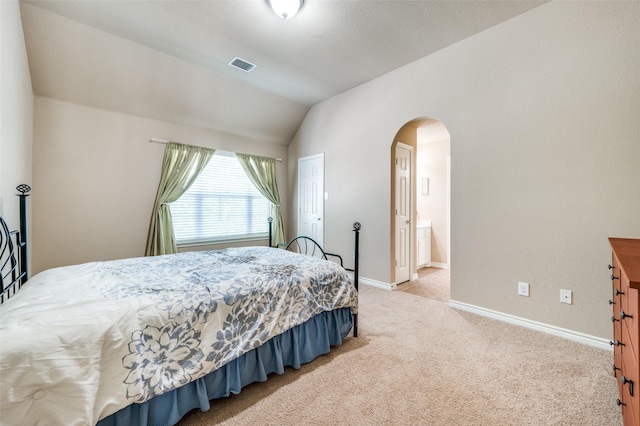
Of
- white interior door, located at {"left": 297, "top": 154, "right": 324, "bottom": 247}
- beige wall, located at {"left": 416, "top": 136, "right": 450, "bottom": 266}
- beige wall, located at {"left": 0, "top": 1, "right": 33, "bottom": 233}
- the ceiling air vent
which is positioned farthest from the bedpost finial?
beige wall, located at {"left": 416, "top": 136, "right": 450, "bottom": 266}

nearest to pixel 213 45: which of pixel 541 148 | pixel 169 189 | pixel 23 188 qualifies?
pixel 169 189

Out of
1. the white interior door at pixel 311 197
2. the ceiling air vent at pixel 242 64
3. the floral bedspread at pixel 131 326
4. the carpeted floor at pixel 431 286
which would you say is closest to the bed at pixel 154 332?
the floral bedspread at pixel 131 326

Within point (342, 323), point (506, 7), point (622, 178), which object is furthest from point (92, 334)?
point (506, 7)

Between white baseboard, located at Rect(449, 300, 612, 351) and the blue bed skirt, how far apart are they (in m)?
1.46

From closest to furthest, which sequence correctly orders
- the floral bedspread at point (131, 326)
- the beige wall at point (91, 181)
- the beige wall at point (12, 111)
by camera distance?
the floral bedspread at point (131, 326), the beige wall at point (12, 111), the beige wall at point (91, 181)

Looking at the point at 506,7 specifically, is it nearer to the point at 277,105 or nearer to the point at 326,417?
the point at 277,105

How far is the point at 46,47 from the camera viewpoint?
267 cm

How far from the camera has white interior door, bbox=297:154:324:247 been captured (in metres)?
4.49

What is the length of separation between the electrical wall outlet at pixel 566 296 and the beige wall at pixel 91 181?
15.5ft

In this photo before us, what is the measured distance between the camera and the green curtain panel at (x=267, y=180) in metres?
4.62

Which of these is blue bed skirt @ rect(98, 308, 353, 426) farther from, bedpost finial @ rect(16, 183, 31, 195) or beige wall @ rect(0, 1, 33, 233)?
bedpost finial @ rect(16, 183, 31, 195)

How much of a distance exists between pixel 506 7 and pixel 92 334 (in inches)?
148

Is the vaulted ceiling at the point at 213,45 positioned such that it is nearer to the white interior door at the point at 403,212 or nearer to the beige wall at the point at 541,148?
the beige wall at the point at 541,148

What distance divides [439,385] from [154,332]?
1.70 meters
